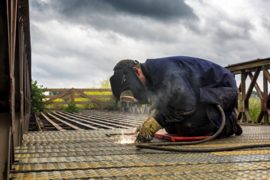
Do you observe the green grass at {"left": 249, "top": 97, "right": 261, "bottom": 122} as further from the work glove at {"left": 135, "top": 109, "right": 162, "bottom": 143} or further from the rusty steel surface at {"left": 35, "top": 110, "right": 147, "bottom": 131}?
the work glove at {"left": 135, "top": 109, "right": 162, "bottom": 143}

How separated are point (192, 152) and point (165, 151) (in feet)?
0.70

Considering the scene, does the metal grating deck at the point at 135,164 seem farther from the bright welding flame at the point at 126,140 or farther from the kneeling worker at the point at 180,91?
the kneeling worker at the point at 180,91

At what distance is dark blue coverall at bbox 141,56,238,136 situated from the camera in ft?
7.90

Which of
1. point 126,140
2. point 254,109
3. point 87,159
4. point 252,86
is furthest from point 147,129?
point 254,109

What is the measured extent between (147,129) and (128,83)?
0.55 meters

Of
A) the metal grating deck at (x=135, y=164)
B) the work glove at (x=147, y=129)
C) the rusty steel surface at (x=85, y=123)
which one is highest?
the work glove at (x=147, y=129)

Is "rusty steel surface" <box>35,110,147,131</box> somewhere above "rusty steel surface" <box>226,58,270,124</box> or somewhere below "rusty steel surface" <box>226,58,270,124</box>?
below

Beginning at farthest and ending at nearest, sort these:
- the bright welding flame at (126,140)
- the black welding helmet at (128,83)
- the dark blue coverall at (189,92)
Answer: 1. the black welding helmet at (128,83)
2. the bright welding flame at (126,140)
3. the dark blue coverall at (189,92)

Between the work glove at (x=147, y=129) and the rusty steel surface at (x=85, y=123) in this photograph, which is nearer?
the work glove at (x=147, y=129)

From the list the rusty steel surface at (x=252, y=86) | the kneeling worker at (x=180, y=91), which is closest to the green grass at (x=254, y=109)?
the rusty steel surface at (x=252, y=86)

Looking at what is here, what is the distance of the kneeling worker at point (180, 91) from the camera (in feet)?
7.94

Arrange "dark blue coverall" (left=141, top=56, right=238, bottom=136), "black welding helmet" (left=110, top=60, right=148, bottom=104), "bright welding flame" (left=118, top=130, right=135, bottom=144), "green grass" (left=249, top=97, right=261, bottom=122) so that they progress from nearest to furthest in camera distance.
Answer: "dark blue coverall" (left=141, top=56, right=238, bottom=136), "bright welding flame" (left=118, top=130, right=135, bottom=144), "black welding helmet" (left=110, top=60, right=148, bottom=104), "green grass" (left=249, top=97, right=261, bottom=122)

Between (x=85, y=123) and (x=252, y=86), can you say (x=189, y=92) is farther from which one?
(x=85, y=123)

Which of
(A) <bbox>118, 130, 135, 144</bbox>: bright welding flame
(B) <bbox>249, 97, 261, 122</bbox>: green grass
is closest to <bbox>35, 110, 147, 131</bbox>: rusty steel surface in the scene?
(A) <bbox>118, 130, 135, 144</bbox>: bright welding flame
